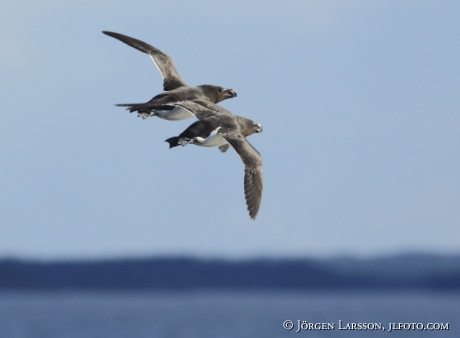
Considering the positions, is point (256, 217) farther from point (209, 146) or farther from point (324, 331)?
point (324, 331)

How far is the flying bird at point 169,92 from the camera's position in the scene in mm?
26656

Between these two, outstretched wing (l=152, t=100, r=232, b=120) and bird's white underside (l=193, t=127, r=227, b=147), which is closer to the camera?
bird's white underside (l=193, t=127, r=227, b=147)

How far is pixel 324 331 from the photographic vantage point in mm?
75750

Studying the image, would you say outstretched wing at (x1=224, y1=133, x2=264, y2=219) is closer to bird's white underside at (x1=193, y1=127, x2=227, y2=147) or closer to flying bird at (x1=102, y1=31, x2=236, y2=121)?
bird's white underside at (x1=193, y1=127, x2=227, y2=147)

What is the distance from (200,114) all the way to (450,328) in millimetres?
61211

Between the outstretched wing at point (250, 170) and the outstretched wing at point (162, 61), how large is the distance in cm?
443

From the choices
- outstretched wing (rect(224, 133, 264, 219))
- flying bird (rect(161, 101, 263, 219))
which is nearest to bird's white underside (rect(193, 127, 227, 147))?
flying bird (rect(161, 101, 263, 219))

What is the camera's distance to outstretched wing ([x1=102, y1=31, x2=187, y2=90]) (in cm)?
2938

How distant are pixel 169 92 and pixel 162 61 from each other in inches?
111

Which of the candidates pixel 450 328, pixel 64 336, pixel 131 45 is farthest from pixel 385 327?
pixel 131 45

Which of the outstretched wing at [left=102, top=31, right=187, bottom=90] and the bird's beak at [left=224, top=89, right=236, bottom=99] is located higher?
the outstretched wing at [left=102, top=31, right=187, bottom=90]

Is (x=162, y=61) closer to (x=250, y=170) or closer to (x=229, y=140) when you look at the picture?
(x=229, y=140)

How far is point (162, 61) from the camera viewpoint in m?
30.2

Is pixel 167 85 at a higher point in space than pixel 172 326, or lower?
higher
